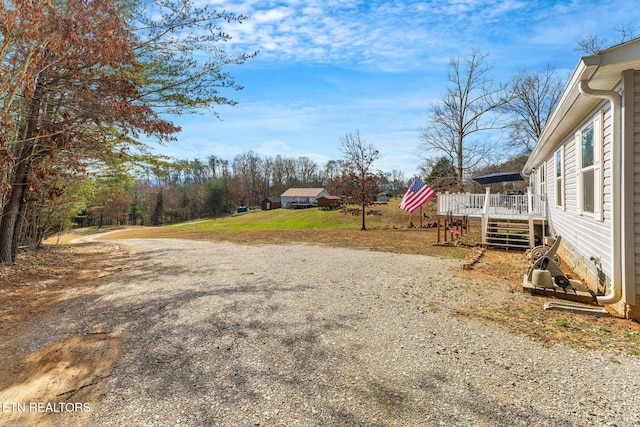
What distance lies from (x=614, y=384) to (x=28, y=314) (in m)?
6.87

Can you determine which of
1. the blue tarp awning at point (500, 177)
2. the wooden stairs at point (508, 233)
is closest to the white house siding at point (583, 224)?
the wooden stairs at point (508, 233)

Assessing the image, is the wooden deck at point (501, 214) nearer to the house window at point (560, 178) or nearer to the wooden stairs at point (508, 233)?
the wooden stairs at point (508, 233)

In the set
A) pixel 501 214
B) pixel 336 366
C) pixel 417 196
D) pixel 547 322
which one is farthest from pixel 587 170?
pixel 417 196

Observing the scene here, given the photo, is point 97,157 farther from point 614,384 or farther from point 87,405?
point 614,384

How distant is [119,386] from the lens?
2.70 meters

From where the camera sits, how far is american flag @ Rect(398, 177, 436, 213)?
12.8m

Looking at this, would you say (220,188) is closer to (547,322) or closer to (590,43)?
(590,43)

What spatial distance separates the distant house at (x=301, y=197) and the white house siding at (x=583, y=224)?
1648 inches

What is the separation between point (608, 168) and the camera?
4434mm

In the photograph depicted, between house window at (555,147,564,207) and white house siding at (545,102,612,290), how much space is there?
22cm

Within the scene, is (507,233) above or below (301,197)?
below

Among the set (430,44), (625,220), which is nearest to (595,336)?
(625,220)

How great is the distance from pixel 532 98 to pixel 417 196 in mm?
18228

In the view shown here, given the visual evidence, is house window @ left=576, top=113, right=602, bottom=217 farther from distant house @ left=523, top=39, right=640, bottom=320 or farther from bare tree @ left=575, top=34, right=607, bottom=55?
bare tree @ left=575, top=34, right=607, bottom=55
